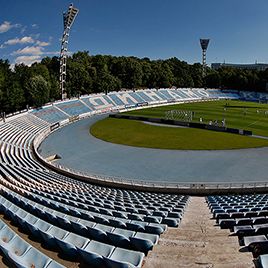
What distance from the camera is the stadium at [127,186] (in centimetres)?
690

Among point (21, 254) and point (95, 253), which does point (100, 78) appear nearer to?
point (21, 254)

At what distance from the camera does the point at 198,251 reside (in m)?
7.27

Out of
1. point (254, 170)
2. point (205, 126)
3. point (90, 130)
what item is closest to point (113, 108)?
point (90, 130)

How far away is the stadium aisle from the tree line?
54333mm

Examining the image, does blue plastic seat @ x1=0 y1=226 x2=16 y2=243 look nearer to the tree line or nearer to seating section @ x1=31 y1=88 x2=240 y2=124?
seating section @ x1=31 y1=88 x2=240 y2=124

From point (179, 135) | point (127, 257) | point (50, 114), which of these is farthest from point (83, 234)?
point (50, 114)

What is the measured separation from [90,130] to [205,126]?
750 inches

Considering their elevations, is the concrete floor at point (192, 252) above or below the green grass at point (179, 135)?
above

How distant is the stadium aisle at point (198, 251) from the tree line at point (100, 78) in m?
54.3

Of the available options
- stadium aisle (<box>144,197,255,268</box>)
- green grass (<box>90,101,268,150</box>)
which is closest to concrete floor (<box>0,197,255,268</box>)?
stadium aisle (<box>144,197,255,268</box>)

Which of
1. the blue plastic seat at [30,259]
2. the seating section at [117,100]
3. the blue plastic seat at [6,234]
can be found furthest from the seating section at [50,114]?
the blue plastic seat at [30,259]

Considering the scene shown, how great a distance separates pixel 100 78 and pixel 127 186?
2920 inches

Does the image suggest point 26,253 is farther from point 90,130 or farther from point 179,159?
point 90,130

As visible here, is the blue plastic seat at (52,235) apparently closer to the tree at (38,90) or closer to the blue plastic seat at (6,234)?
the blue plastic seat at (6,234)
